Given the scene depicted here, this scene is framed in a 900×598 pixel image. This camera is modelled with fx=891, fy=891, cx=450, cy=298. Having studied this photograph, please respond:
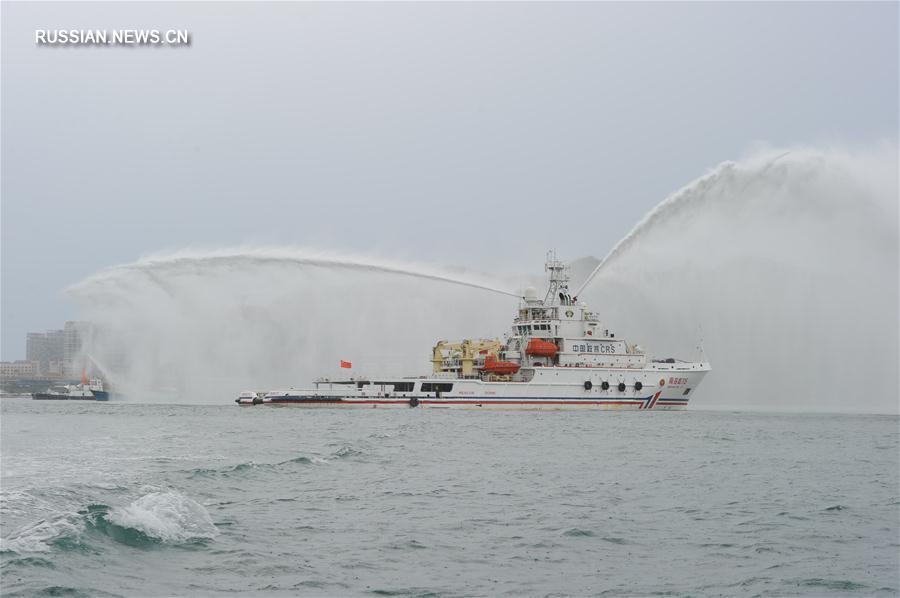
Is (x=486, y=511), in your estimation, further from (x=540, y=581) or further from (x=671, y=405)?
(x=671, y=405)

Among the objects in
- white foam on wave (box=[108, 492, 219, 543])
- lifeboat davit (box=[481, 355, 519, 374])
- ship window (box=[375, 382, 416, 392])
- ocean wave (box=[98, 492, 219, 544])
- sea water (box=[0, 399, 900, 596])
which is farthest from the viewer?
ship window (box=[375, 382, 416, 392])

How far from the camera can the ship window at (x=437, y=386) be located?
2361 inches

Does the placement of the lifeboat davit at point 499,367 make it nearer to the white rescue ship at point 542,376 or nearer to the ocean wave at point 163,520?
the white rescue ship at point 542,376

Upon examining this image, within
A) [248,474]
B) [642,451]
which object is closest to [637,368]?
[642,451]

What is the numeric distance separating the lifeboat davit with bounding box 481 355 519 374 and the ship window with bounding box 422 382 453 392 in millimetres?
2851

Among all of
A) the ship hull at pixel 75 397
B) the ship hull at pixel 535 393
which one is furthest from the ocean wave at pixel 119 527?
the ship hull at pixel 75 397

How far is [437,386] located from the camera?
198 ft

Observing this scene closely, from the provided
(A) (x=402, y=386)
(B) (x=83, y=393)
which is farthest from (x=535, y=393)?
(B) (x=83, y=393)

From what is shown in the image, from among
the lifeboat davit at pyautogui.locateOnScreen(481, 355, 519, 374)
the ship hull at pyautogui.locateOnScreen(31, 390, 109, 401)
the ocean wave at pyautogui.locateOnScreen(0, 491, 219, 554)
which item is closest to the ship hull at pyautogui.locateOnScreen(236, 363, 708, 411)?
the lifeboat davit at pyautogui.locateOnScreen(481, 355, 519, 374)

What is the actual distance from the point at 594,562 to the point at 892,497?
10.6 metres

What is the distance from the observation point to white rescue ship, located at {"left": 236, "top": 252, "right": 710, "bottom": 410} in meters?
59.6

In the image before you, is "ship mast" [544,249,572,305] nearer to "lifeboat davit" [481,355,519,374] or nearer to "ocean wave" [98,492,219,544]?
"lifeboat davit" [481,355,519,374]

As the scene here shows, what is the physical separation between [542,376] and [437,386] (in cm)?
712

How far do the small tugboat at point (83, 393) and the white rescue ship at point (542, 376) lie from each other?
106ft
